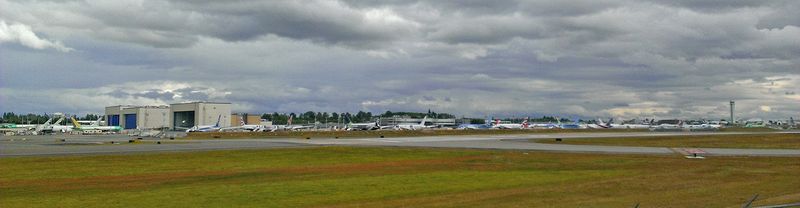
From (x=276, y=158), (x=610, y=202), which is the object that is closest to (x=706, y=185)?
(x=610, y=202)

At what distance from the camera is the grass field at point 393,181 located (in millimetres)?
24031

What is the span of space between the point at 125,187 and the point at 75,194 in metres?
2.72

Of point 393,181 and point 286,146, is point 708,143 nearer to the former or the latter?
point 286,146

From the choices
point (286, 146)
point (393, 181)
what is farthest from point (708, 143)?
point (393, 181)

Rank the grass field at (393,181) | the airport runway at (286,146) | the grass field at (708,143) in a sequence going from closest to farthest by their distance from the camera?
the grass field at (393,181)
the airport runway at (286,146)
the grass field at (708,143)

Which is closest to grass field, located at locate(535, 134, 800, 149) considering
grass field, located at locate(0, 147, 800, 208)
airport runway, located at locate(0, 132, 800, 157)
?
airport runway, located at locate(0, 132, 800, 157)

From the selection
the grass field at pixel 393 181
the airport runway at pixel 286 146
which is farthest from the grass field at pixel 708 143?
the grass field at pixel 393 181

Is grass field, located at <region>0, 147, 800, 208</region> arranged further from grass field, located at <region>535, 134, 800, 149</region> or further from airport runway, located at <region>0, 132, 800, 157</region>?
grass field, located at <region>535, 134, 800, 149</region>

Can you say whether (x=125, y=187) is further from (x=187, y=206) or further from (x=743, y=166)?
(x=743, y=166)

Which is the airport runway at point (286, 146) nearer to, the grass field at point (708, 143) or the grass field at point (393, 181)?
the grass field at point (708, 143)

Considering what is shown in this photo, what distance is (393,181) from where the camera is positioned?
3212cm

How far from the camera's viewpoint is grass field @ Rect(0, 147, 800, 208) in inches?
946

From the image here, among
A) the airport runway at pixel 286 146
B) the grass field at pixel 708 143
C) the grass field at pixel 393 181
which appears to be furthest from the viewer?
the grass field at pixel 708 143

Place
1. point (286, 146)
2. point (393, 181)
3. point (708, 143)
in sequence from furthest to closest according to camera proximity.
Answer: point (708, 143) < point (286, 146) < point (393, 181)
